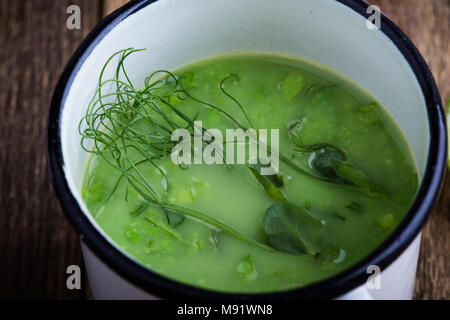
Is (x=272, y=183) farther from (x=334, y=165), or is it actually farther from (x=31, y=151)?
(x=31, y=151)

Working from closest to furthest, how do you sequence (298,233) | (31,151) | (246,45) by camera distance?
1. (298,233)
2. (246,45)
3. (31,151)

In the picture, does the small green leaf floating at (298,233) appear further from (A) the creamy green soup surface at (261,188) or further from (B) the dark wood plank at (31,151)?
(B) the dark wood plank at (31,151)

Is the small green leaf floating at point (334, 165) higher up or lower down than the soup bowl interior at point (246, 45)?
lower down

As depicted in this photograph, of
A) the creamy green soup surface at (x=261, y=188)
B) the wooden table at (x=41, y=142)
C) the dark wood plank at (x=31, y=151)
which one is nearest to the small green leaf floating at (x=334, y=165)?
the creamy green soup surface at (x=261, y=188)

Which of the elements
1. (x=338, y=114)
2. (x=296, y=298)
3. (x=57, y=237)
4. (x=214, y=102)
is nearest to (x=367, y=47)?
(x=338, y=114)

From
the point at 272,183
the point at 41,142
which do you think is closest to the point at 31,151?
the point at 41,142

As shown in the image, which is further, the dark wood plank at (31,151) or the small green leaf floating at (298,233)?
the dark wood plank at (31,151)

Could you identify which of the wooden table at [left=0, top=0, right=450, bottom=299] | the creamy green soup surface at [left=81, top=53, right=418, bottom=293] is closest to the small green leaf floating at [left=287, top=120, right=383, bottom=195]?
the creamy green soup surface at [left=81, top=53, right=418, bottom=293]
